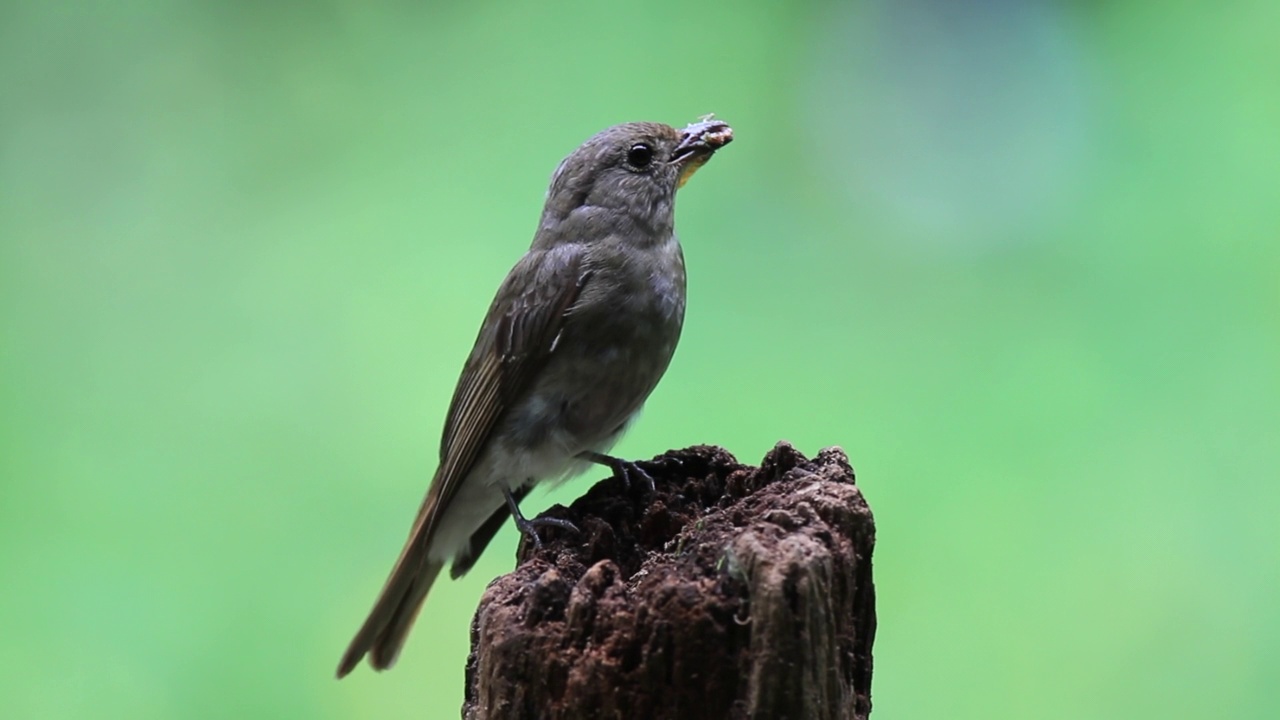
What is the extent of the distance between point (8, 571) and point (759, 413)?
8.44ft

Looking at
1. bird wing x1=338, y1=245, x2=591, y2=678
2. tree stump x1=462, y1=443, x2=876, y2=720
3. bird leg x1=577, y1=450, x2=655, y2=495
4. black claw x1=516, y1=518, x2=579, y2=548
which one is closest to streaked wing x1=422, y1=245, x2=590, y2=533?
bird wing x1=338, y1=245, x2=591, y2=678

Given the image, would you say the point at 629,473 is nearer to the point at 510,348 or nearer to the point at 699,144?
the point at 510,348

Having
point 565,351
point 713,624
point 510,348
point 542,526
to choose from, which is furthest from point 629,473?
point 713,624

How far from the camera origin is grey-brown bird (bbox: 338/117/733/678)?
2.89 meters

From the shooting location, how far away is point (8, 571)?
12.5ft

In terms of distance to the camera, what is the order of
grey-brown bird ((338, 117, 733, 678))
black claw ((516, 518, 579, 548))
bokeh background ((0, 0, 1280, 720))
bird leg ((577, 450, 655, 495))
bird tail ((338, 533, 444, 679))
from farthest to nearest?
bokeh background ((0, 0, 1280, 720)), bird tail ((338, 533, 444, 679)), grey-brown bird ((338, 117, 733, 678)), bird leg ((577, 450, 655, 495)), black claw ((516, 518, 579, 548))

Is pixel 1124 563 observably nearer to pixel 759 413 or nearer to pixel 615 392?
pixel 759 413

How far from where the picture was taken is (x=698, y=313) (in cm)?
408

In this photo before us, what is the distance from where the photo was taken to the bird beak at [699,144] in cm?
319

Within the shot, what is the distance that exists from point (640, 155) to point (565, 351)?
0.64 metres

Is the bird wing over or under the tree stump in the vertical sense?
over

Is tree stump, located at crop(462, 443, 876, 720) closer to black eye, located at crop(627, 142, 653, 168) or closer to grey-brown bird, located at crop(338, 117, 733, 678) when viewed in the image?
grey-brown bird, located at crop(338, 117, 733, 678)

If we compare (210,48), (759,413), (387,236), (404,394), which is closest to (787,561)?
(759,413)

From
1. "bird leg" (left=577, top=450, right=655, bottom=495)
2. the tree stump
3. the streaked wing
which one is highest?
the streaked wing
